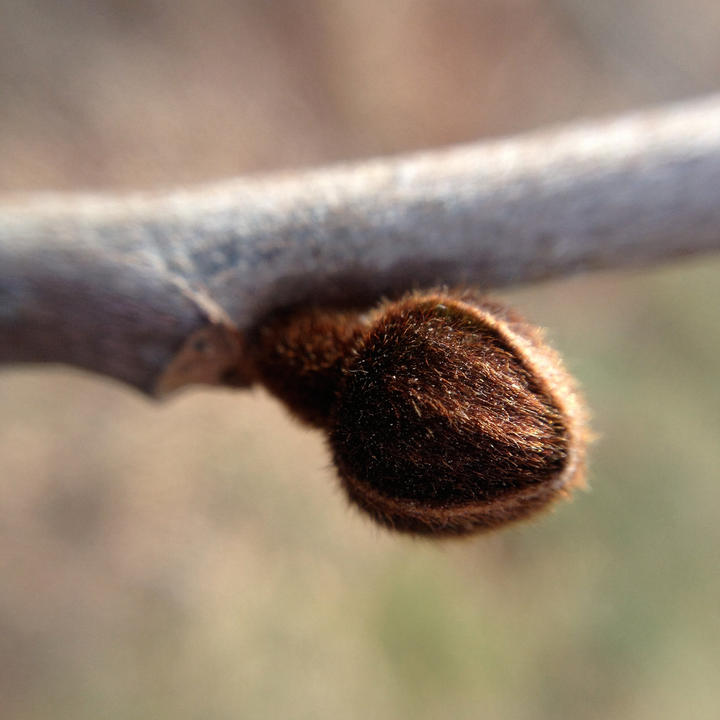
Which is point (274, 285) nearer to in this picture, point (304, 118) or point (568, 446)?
point (568, 446)

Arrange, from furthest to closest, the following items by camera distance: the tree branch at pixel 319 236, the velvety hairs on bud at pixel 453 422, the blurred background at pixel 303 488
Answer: the blurred background at pixel 303 488
the tree branch at pixel 319 236
the velvety hairs on bud at pixel 453 422

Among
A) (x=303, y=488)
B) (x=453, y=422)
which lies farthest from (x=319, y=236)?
(x=303, y=488)

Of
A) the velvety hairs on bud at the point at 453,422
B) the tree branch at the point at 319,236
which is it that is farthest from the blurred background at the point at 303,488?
the velvety hairs on bud at the point at 453,422

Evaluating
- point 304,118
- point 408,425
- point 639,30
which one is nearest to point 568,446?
point 408,425

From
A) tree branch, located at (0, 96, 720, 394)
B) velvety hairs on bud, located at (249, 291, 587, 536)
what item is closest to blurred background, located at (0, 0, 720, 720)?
tree branch, located at (0, 96, 720, 394)

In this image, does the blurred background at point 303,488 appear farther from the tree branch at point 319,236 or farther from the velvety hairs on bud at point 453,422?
the velvety hairs on bud at point 453,422

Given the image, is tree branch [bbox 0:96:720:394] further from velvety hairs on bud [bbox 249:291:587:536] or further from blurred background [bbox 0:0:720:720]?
blurred background [bbox 0:0:720:720]

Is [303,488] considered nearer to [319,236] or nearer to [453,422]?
[319,236]
